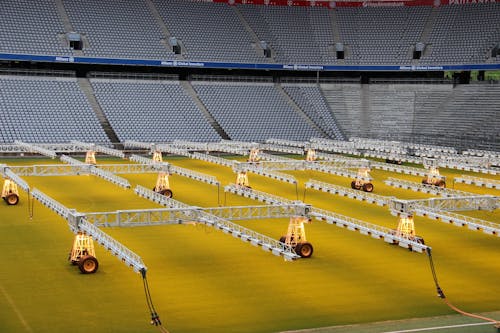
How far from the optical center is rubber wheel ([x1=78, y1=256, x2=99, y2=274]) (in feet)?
96.0

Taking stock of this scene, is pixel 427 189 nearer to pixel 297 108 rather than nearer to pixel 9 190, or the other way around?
pixel 9 190

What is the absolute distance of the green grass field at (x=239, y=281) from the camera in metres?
24.1

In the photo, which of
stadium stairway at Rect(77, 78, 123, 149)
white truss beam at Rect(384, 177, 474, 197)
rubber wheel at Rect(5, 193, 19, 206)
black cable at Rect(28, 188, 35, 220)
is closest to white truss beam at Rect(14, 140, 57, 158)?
black cable at Rect(28, 188, 35, 220)

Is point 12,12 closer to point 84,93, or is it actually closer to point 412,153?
point 84,93

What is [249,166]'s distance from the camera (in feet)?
175

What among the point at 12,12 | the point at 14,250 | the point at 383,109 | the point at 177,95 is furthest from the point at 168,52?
the point at 14,250

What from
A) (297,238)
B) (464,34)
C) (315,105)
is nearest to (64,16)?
(315,105)

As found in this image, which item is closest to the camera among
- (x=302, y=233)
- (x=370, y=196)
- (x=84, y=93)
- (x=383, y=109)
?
(x=302, y=233)

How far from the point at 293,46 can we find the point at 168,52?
54.0 ft

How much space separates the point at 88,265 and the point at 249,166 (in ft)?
82.0

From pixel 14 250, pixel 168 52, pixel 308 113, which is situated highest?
pixel 168 52

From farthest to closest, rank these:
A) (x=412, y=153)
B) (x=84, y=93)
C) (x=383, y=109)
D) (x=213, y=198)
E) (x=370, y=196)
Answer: (x=383, y=109) < (x=84, y=93) < (x=412, y=153) < (x=213, y=198) < (x=370, y=196)

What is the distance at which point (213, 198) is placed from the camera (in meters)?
48.8

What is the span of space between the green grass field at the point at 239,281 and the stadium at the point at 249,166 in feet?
0.39
